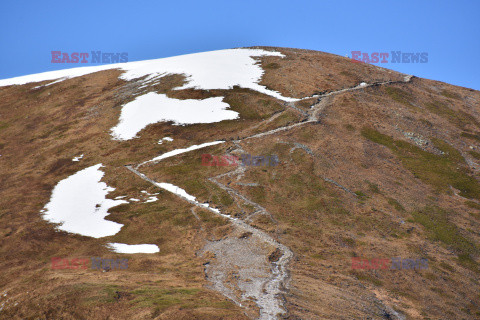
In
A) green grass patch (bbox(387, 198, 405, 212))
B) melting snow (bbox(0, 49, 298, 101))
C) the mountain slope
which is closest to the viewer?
the mountain slope

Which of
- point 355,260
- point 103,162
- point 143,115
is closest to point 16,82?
point 143,115

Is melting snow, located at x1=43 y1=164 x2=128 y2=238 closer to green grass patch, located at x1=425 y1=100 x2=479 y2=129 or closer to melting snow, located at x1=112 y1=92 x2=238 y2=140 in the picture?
melting snow, located at x1=112 y1=92 x2=238 y2=140

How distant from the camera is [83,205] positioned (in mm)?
56938

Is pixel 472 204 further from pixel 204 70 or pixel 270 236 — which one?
pixel 204 70

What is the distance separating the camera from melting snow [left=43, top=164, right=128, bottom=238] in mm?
51062

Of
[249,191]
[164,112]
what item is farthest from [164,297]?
[164,112]

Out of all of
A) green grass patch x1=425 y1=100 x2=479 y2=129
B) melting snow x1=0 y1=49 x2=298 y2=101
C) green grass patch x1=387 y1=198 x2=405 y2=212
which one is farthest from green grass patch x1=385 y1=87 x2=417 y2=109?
green grass patch x1=387 y1=198 x2=405 y2=212

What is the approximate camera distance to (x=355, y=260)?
44938mm

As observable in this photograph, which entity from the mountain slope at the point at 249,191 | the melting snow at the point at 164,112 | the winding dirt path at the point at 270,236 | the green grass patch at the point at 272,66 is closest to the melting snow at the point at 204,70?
the mountain slope at the point at 249,191

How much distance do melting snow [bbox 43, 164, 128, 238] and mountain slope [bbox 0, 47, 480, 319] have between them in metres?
0.92

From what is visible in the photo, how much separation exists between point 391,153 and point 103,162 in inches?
2451

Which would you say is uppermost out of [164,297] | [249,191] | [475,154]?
[475,154]

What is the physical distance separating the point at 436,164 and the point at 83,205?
71.5 metres

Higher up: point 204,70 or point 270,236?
point 204,70
